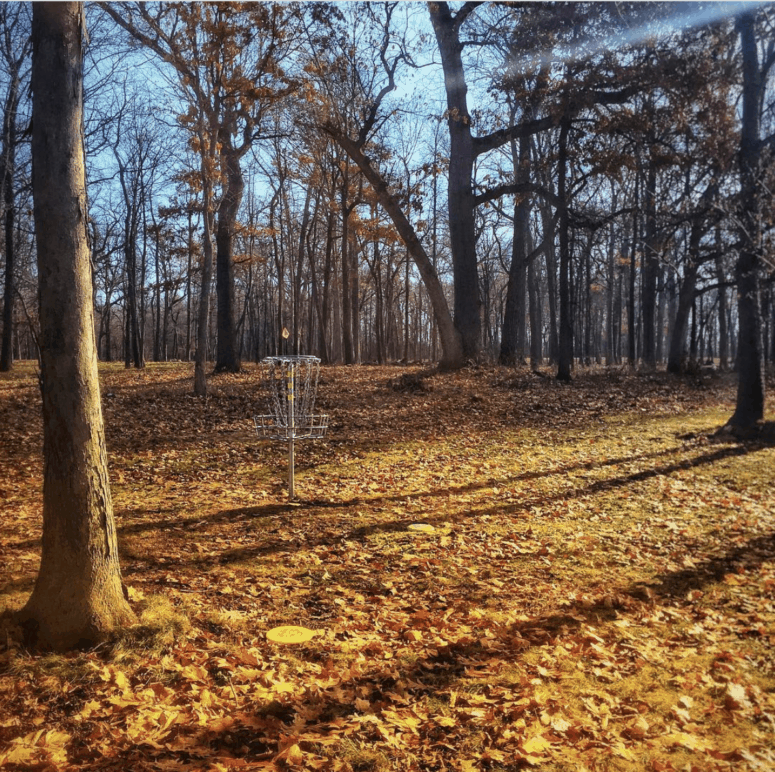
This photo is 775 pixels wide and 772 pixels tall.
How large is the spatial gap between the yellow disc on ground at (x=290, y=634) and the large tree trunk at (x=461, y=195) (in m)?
13.6

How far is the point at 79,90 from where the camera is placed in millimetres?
3727

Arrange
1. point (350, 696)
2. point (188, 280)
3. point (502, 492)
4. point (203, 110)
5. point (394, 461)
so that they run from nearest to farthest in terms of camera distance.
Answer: point (350, 696) < point (502, 492) < point (394, 461) < point (203, 110) < point (188, 280)

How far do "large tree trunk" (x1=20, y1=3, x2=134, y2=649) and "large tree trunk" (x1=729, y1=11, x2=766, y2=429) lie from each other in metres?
9.52

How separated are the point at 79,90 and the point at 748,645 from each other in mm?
5782

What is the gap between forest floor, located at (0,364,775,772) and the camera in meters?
3.05

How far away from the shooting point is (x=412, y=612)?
4617 mm

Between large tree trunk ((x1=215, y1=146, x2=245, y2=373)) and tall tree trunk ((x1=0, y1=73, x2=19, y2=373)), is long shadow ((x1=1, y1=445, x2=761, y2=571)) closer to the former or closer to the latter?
large tree trunk ((x1=215, y1=146, x2=245, y2=373))

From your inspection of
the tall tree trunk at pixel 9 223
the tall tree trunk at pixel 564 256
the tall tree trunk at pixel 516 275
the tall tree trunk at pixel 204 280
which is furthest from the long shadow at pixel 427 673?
the tall tree trunk at pixel 9 223

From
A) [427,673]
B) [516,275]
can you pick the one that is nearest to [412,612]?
[427,673]

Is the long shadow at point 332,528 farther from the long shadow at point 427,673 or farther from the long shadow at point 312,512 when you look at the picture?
the long shadow at point 427,673

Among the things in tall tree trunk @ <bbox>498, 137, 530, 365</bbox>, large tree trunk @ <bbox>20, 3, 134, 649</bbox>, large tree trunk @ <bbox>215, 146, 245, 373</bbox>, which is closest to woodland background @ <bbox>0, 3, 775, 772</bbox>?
large tree trunk @ <bbox>20, 3, 134, 649</bbox>

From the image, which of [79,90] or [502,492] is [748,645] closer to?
[502,492]

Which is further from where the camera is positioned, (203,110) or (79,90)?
(203,110)

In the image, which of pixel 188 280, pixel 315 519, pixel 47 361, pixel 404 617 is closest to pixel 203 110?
pixel 315 519
